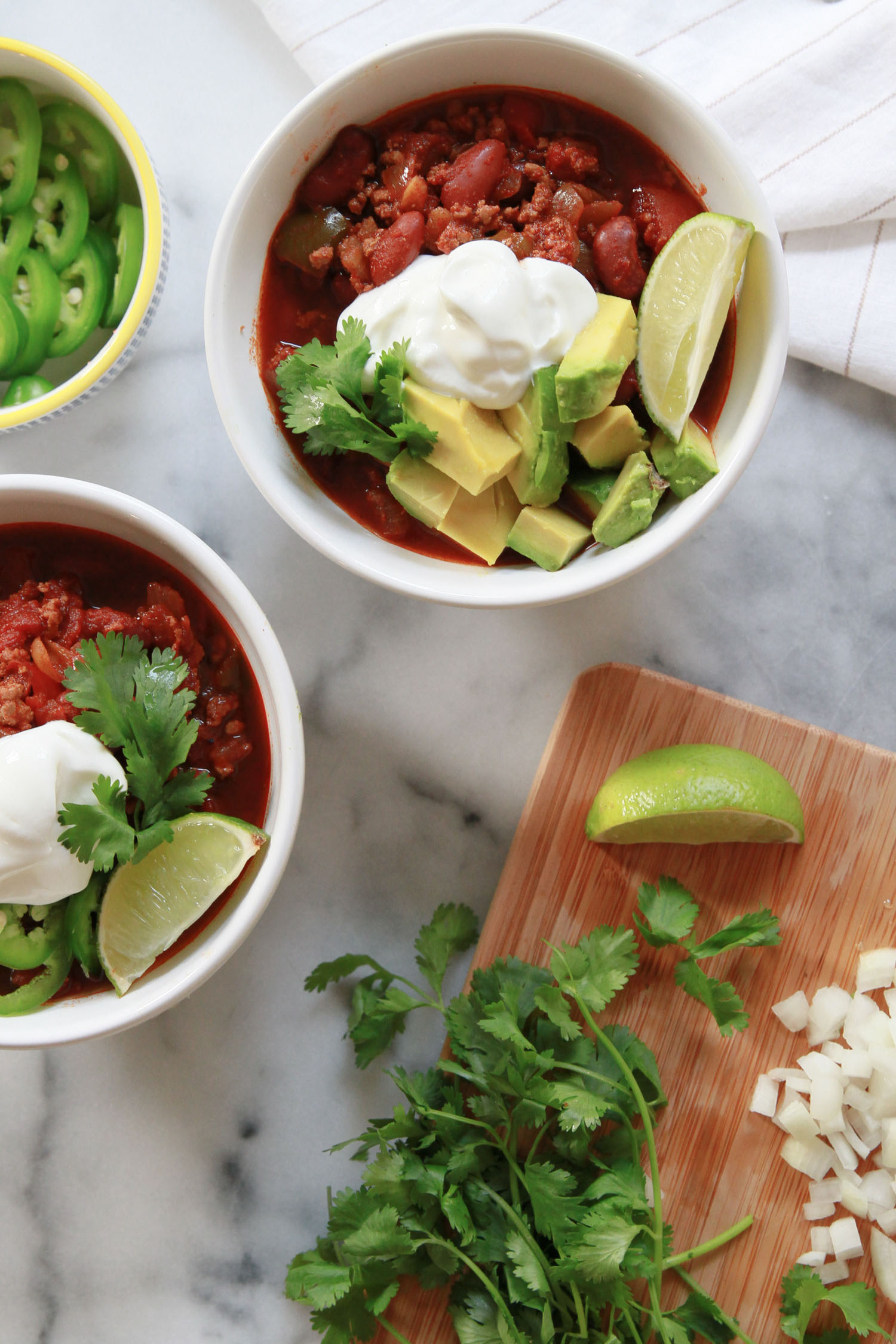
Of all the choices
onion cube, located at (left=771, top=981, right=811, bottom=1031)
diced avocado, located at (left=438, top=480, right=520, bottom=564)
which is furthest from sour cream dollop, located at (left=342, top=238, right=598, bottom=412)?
onion cube, located at (left=771, top=981, right=811, bottom=1031)

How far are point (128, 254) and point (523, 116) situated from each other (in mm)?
745

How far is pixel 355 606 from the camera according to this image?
6.57ft

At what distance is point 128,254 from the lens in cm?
185

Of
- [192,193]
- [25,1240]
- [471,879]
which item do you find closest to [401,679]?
[471,879]

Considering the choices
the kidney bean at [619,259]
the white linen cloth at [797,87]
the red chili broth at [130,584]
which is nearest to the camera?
the kidney bean at [619,259]

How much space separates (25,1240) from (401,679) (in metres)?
1.34

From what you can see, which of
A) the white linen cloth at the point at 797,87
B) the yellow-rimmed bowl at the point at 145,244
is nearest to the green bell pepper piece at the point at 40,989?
the yellow-rimmed bowl at the point at 145,244

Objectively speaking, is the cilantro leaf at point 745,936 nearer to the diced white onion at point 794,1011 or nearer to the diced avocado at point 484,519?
the diced white onion at point 794,1011

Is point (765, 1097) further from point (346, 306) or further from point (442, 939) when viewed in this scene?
point (346, 306)

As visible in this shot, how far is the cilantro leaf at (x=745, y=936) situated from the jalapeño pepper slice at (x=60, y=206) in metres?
1.70

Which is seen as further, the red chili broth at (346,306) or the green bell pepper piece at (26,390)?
the green bell pepper piece at (26,390)

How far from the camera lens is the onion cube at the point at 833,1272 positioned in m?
1.89

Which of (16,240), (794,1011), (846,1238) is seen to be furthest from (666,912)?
(16,240)

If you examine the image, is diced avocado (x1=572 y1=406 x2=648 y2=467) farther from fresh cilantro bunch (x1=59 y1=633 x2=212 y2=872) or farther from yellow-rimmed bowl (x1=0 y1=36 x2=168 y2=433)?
yellow-rimmed bowl (x1=0 y1=36 x2=168 y2=433)
